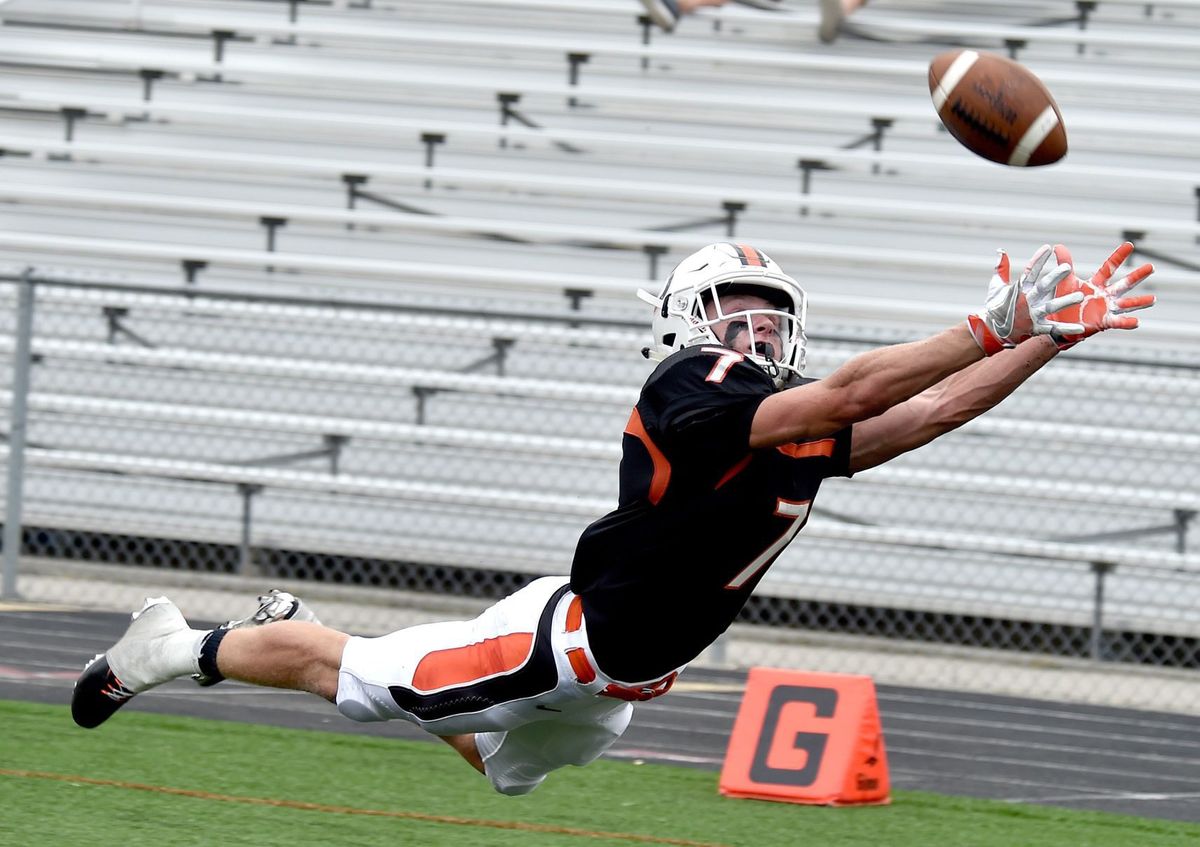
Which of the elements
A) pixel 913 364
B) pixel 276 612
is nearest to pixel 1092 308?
pixel 913 364

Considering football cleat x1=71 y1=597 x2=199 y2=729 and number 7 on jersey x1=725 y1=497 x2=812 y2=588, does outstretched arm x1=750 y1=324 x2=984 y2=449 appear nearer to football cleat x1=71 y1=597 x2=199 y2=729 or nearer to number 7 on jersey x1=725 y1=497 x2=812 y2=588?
number 7 on jersey x1=725 y1=497 x2=812 y2=588

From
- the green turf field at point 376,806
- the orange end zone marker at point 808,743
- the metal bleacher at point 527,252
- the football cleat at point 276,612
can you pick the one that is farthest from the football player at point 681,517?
A: the metal bleacher at point 527,252

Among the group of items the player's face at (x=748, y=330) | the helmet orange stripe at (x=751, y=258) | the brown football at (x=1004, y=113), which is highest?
the brown football at (x=1004, y=113)

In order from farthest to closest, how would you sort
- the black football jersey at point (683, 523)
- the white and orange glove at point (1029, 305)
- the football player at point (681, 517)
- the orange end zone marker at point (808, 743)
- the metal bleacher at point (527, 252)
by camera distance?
1. the metal bleacher at point (527, 252)
2. the orange end zone marker at point (808, 743)
3. the black football jersey at point (683, 523)
4. the football player at point (681, 517)
5. the white and orange glove at point (1029, 305)

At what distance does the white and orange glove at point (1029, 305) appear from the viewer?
3180 millimetres

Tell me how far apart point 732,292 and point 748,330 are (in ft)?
0.31

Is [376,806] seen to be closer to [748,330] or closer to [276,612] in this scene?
[276,612]

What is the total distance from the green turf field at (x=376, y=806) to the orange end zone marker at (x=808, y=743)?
8 cm

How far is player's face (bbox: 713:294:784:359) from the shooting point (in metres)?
3.77

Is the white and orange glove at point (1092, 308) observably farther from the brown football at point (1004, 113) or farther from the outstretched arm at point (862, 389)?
the brown football at point (1004, 113)

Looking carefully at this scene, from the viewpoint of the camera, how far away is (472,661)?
3.90 metres

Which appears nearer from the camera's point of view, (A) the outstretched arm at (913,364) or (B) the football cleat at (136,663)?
(A) the outstretched arm at (913,364)

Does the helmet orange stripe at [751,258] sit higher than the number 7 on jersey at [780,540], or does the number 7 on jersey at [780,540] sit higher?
the helmet orange stripe at [751,258]

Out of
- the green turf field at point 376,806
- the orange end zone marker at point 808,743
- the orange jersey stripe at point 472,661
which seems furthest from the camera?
the orange end zone marker at point 808,743
